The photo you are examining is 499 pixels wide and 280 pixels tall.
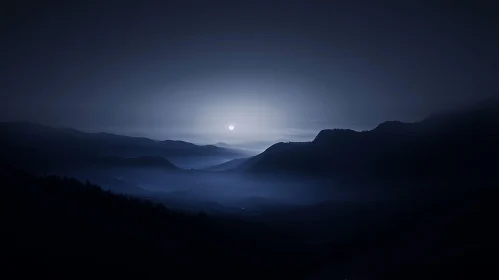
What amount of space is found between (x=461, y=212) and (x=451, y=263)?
55.0m

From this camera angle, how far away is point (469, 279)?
63188 mm

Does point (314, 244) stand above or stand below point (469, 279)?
below

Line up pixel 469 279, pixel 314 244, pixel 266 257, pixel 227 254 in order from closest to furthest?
pixel 469 279 → pixel 227 254 → pixel 266 257 → pixel 314 244

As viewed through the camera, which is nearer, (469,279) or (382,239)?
(469,279)

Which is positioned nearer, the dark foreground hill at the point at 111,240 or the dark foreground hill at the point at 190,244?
the dark foreground hill at the point at 111,240

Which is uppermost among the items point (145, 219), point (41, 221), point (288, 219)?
point (41, 221)

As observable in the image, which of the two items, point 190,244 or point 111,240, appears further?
point 190,244

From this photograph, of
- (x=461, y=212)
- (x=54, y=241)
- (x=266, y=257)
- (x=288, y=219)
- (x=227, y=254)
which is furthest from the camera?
(x=288, y=219)

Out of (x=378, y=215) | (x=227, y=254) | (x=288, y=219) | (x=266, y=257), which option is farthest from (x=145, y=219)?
(x=378, y=215)

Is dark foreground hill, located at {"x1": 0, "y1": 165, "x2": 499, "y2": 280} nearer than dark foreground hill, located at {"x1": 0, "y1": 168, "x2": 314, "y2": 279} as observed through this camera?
No

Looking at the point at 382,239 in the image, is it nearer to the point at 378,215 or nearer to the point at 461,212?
the point at 461,212

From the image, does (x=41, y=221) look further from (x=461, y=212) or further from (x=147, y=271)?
(x=461, y=212)

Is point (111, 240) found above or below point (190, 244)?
above

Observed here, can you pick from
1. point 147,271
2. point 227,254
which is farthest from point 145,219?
point 147,271
